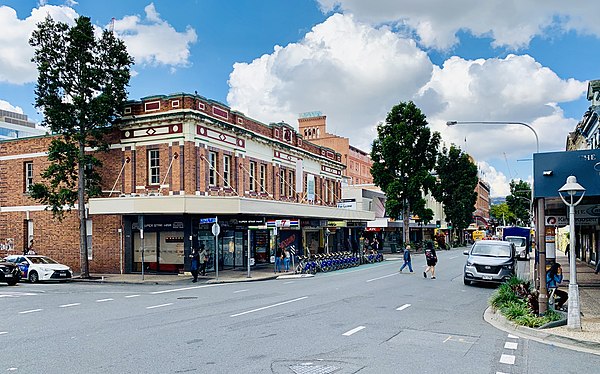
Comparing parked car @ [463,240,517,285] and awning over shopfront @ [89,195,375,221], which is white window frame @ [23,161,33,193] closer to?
awning over shopfront @ [89,195,375,221]

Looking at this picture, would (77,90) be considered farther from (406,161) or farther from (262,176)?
(406,161)

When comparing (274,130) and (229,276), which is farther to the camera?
(274,130)

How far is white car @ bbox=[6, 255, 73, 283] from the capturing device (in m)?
28.1

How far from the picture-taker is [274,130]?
1574 inches

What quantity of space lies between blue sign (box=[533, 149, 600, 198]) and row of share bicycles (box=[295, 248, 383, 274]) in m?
19.7

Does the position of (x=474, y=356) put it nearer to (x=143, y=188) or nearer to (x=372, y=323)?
(x=372, y=323)

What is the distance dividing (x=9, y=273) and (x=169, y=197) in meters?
8.22

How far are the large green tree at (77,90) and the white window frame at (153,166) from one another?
2719mm

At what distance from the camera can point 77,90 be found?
29.8m

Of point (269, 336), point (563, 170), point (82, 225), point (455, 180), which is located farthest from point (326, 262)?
point (455, 180)

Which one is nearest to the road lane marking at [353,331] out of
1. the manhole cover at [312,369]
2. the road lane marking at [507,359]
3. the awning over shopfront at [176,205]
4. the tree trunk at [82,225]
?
the manhole cover at [312,369]

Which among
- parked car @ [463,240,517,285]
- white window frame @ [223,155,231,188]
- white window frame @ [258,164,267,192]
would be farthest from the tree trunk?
parked car @ [463,240,517,285]

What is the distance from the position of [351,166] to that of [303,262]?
5205cm

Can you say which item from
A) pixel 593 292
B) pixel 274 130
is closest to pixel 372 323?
pixel 593 292
